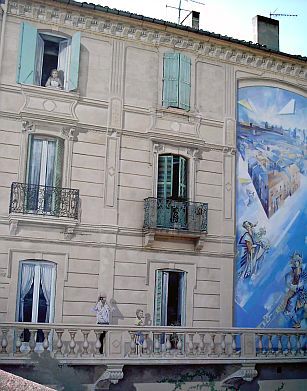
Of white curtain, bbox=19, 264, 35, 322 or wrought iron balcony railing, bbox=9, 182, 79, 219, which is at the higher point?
wrought iron balcony railing, bbox=9, 182, 79, 219

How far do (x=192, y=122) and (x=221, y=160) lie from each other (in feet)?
5.30

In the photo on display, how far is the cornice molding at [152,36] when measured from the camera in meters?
17.8

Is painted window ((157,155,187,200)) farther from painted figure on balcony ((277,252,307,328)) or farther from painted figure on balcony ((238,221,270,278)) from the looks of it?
painted figure on balcony ((277,252,307,328))

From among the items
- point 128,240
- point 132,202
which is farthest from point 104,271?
point 132,202

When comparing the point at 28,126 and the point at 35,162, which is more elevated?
the point at 28,126

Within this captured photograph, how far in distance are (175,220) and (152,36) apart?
616cm

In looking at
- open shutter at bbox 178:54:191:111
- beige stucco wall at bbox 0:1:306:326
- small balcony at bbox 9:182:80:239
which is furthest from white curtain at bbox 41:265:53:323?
open shutter at bbox 178:54:191:111

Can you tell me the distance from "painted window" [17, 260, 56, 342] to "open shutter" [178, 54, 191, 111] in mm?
6850

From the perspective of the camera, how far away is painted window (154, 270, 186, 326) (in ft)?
59.3

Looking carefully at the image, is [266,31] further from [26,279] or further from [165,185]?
[26,279]

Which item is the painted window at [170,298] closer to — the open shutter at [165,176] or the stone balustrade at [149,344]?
the stone balustrade at [149,344]

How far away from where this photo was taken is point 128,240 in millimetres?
17844

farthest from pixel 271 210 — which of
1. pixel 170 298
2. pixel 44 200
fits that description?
pixel 44 200

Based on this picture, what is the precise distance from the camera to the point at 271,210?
20203mm
